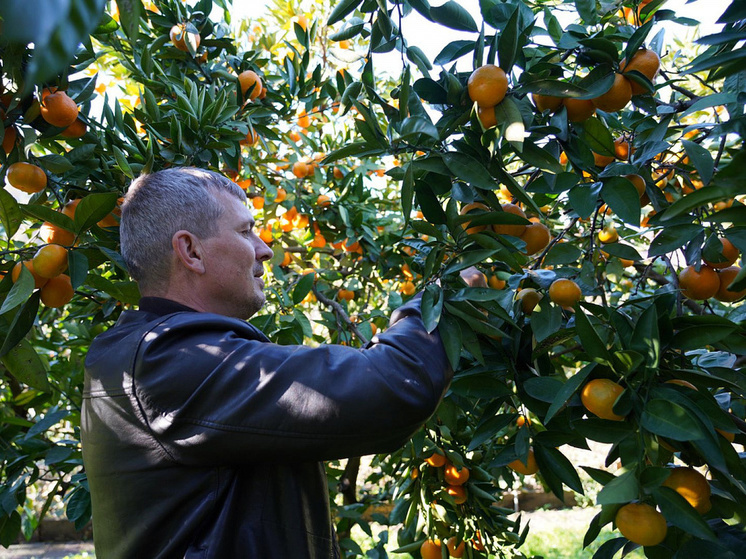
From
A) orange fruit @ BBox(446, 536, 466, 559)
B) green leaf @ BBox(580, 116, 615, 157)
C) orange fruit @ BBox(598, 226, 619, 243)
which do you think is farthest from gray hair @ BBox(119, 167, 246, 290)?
orange fruit @ BBox(446, 536, 466, 559)

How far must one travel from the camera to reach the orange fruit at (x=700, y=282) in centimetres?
139

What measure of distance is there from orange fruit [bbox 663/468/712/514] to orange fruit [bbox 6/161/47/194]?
1.52 metres

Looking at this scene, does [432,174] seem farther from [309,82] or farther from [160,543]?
[309,82]

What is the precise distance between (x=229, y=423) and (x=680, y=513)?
723mm

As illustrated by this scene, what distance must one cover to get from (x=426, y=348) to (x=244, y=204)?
736mm

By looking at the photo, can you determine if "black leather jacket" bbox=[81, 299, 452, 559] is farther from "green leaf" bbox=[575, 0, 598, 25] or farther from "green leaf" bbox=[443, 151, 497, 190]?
"green leaf" bbox=[575, 0, 598, 25]

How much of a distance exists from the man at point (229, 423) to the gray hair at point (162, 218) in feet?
0.37

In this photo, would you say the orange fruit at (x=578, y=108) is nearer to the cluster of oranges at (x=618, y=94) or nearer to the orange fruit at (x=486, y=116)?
the cluster of oranges at (x=618, y=94)

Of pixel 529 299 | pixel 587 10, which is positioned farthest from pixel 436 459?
pixel 587 10

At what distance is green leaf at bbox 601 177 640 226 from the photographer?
1.23 m

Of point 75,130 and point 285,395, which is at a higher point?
point 75,130

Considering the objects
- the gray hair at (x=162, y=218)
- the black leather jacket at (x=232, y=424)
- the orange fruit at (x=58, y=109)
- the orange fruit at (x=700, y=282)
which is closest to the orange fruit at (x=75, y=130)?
the orange fruit at (x=58, y=109)

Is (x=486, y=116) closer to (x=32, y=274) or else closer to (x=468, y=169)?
(x=468, y=169)

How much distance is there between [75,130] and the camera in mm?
1696
